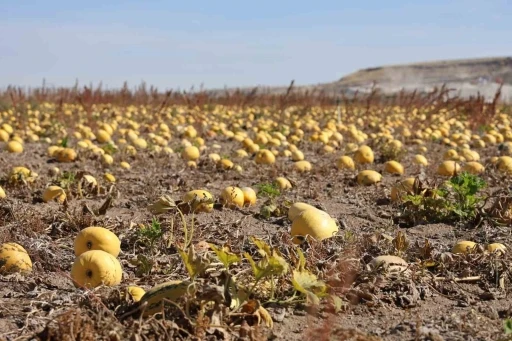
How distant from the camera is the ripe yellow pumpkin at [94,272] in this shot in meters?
3.87

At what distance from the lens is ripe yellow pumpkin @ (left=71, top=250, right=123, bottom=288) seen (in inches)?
152

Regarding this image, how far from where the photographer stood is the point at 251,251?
4785mm

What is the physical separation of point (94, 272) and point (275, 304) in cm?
109

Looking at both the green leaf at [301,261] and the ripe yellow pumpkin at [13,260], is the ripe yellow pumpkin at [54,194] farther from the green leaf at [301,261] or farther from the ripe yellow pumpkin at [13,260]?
the green leaf at [301,261]

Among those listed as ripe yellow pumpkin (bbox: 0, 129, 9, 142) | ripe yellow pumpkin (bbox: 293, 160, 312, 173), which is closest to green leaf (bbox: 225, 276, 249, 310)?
ripe yellow pumpkin (bbox: 293, 160, 312, 173)

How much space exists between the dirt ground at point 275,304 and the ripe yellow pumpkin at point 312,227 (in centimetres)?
12

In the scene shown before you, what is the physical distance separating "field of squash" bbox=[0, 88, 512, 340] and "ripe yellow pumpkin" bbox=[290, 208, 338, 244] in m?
0.01


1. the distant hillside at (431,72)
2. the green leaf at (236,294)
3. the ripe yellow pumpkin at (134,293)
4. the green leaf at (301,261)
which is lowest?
the ripe yellow pumpkin at (134,293)

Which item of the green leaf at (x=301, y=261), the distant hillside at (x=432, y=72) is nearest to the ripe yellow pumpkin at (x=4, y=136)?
the green leaf at (x=301, y=261)

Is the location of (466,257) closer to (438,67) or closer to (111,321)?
(111,321)

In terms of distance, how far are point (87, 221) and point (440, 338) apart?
3266mm

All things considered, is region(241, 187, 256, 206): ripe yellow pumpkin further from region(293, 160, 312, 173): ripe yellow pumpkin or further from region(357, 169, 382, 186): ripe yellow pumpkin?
region(293, 160, 312, 173): ripe yellow pumpkin

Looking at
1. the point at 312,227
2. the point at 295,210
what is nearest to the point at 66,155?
the point at 295,210

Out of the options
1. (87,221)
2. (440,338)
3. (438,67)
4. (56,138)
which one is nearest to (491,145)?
(56,138)
